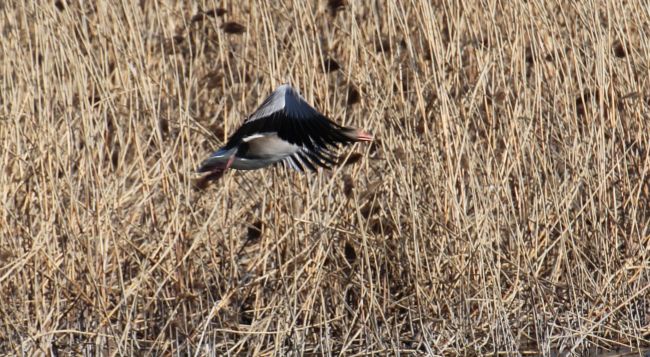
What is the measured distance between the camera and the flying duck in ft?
12.1

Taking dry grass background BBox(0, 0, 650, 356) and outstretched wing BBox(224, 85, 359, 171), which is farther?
dry grass background BBox(0, 0, 650, 356)

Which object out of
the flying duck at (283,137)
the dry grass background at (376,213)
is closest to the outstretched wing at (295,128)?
the flying duck at (283,137)

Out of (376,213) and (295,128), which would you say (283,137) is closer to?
(295,128)

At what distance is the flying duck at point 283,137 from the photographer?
3.68 meters

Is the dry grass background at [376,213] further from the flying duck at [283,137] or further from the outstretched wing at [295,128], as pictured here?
the outstretched wing at [295,128]

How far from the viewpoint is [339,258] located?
4676 millimetres

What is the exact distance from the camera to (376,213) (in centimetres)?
480

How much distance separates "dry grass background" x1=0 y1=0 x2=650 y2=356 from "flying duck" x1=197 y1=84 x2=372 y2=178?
9.0 inches

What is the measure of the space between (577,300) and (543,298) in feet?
0.45

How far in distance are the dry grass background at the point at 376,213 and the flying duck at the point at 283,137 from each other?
0.23m

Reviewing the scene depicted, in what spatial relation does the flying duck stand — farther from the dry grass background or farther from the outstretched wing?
the dry grass background

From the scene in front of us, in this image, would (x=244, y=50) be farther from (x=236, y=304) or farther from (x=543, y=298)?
(x=543, y=298)

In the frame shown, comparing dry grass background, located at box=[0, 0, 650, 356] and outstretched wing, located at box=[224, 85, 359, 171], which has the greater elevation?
outstretched wing, located at box=[224, 85, 359, 171]

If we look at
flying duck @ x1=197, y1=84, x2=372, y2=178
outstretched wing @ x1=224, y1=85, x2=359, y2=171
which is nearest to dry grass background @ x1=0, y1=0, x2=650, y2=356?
flying duck @ x1=197, y1=84, x2=372, y2=178
